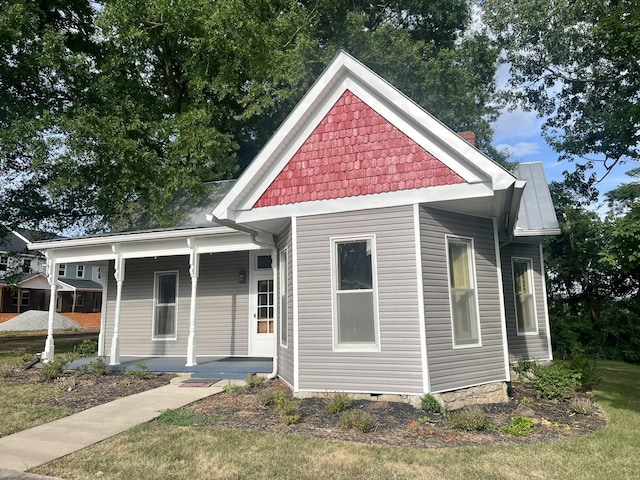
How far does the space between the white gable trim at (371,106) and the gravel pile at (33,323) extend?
29649mm

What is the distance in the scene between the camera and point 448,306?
7688mm

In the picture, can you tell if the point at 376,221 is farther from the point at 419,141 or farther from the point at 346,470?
the point at 346,470

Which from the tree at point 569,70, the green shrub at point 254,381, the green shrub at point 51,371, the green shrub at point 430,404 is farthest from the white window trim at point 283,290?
the tree at point 569,70

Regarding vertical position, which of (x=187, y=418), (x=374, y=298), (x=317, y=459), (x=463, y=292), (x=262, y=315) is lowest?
(x=317, y=459)

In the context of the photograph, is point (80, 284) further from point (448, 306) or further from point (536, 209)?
point (448, 306)

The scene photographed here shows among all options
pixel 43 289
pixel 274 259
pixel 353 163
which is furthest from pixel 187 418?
pixel 43 289

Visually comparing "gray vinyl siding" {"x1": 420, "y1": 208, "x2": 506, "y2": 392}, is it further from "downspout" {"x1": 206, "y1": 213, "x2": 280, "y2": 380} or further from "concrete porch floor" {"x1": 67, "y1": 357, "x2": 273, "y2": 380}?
"concrete porch floor" {"x1": 67, "y1": 357, "x2": 273, "y2": 380}

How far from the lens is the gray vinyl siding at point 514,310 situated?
11508 millimetres

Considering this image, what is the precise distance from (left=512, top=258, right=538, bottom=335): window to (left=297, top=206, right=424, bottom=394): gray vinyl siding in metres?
5.69

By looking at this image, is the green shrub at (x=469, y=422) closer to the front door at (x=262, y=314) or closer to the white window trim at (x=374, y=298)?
the white window trim at (x=374, y=298)

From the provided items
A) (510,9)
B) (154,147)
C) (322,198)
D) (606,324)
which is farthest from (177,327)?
(510,9)

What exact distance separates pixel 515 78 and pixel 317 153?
67.0 ft

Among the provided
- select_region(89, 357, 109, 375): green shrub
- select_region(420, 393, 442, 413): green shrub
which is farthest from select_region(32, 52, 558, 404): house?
select_region(89, 357, 109, 375): green shrub

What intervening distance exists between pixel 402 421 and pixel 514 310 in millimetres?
6385
